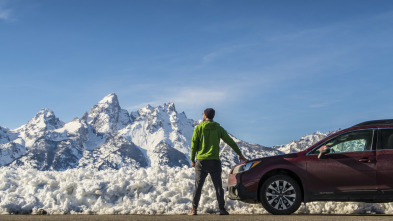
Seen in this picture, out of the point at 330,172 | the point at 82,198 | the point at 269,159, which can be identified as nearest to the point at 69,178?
the point at 82,198

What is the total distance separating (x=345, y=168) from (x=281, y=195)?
141 cm

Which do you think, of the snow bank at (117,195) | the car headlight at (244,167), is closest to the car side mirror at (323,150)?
the car headlight at (244,167)

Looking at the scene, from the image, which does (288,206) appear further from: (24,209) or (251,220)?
(24,209)

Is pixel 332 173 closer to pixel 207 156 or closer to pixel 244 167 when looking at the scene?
pixel 244 167

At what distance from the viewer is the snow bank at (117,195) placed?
473 inches

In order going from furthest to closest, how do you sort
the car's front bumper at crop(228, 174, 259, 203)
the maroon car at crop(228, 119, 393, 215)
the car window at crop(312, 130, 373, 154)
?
the car's front bumper at crop(228, 174, 259, 203), the car window at crop(312, 130, 373, 154), the maroon car at crop(228, 119, 393, 215)

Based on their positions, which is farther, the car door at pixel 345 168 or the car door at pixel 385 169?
the car door at pixel 345 168

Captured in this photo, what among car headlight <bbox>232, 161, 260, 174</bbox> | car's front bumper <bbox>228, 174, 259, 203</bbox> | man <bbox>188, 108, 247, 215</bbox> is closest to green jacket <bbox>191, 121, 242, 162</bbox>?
man <bbox>188, 108, 247, 215</bbox>

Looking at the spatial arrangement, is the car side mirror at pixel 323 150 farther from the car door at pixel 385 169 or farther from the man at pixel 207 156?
the man at pixel 207 156

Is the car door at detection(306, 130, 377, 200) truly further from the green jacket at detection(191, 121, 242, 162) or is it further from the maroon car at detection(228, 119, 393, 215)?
the green jacket at detection(191, 121, 242, 162)

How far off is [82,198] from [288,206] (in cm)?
556

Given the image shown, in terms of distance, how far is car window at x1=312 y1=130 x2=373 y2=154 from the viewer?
10148 millimetres

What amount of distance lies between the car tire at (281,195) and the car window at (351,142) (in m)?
0.87

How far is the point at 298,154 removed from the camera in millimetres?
10398
